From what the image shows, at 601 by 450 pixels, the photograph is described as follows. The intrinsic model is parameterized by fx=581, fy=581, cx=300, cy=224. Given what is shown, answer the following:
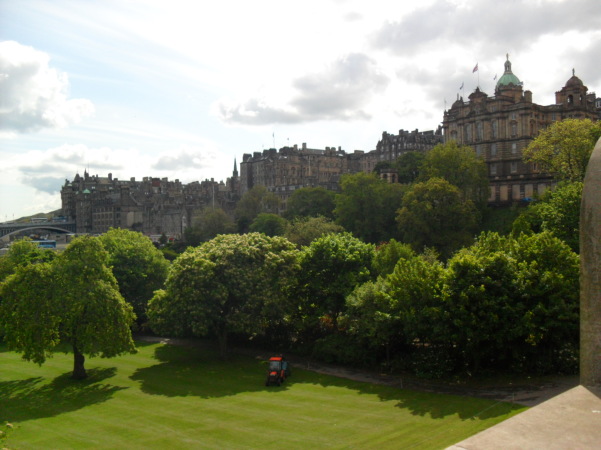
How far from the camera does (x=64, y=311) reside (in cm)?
3619

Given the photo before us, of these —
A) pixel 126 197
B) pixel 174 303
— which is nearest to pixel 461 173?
pixel 174 303

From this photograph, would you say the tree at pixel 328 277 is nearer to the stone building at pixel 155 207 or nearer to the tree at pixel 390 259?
the tree at pixel 390 259

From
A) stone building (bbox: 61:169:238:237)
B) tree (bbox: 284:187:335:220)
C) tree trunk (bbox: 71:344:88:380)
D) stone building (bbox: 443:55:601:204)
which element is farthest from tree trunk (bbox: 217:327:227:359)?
stone building (bbox: 61:169:238:237)

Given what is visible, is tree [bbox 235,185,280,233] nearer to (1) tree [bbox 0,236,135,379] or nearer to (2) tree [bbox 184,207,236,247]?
(2) tree [bbox 184,207,236,247]

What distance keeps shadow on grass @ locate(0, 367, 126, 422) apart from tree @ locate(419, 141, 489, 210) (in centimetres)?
4713

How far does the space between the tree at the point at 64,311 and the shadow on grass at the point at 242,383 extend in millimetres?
3966

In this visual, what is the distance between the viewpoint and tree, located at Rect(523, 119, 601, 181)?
58.8 metres

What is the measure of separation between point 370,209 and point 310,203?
91.8 feet

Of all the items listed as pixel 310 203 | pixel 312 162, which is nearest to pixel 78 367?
pixel 310 203

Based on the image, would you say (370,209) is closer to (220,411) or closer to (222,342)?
(222,342)

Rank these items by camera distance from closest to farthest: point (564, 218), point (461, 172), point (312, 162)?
1. point (564, 218)
2. point (461, 172)
3. point (312, 162)

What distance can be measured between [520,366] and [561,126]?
3852cm

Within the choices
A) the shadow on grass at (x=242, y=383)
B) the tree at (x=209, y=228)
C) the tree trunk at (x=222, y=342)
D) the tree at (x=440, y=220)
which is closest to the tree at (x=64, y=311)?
the shadow on grass at (x=242, y=383)

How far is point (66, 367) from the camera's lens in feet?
140
